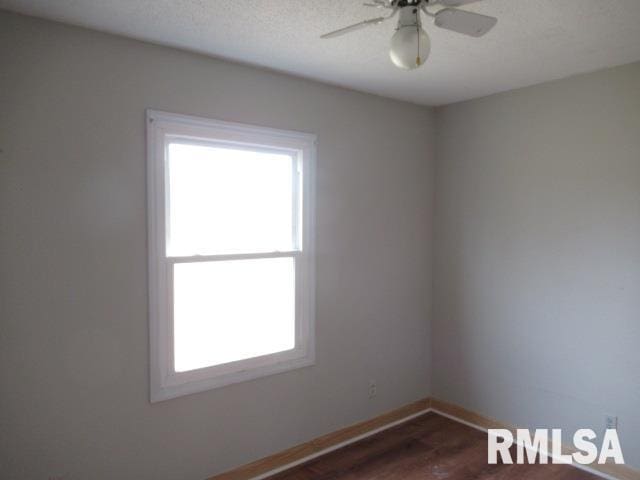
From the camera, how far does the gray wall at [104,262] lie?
82.0 inches

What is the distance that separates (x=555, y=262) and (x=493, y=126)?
1164 mm

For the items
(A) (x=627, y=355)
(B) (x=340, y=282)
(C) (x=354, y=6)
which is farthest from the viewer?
(B) (x=340, y=282)

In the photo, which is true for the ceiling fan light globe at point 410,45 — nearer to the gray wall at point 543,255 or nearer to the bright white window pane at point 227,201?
the bright white window pane at point 227,201

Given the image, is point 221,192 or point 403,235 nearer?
point 221,192

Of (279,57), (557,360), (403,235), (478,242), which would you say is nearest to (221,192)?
(279,57)

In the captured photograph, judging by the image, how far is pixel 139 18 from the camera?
2.10 metres

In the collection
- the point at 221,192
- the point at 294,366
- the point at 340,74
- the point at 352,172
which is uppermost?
the point at 340,74

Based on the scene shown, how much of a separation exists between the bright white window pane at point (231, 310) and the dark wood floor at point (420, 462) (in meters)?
0.88

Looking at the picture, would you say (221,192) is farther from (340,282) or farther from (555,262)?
(555,262)

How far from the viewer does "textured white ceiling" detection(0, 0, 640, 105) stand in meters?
1.98

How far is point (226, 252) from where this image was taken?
2723mm

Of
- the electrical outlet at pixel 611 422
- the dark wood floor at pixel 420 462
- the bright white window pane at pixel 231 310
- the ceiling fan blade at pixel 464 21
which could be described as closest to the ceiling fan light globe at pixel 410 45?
the ceiling fan blade at pixel 464 21

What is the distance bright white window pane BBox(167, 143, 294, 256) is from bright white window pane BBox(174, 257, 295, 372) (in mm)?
123

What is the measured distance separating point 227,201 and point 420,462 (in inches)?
88.3
